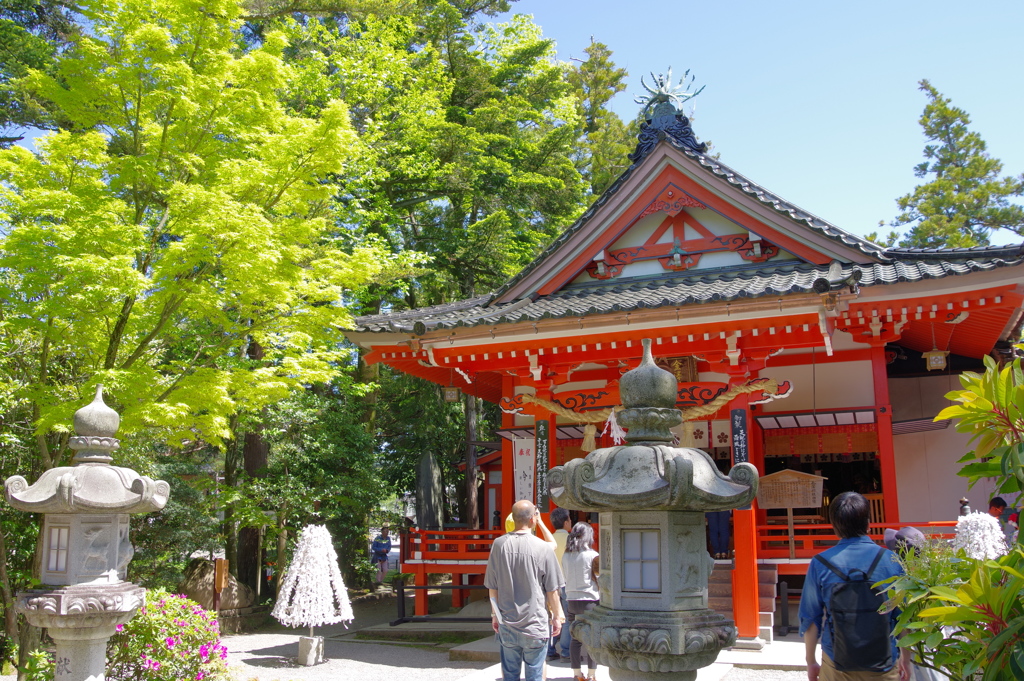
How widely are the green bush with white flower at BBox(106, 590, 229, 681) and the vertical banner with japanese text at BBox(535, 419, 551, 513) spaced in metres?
4.68

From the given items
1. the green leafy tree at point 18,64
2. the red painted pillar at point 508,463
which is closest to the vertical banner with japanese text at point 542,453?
the red painted pillar at point 508,463

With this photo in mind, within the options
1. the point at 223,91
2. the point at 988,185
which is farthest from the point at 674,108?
the point at 988,185

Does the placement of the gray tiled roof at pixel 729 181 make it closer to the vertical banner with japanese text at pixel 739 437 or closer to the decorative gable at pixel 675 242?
the decorative gable at pixel 675 242

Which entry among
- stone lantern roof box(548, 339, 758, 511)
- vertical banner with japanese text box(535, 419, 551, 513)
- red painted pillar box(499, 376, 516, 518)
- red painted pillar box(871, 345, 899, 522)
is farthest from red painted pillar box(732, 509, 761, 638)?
stone lantern roof box(548, 339, 758, 511)

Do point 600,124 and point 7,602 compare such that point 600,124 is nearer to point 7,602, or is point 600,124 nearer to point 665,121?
point 665,121

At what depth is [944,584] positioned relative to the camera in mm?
3211

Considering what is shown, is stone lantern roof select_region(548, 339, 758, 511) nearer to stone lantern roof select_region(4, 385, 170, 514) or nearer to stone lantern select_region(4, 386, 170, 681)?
stone lantern roof select_region(4, 385, 170, 514)

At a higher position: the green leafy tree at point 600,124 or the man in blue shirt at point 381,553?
the green leafy tree at point 600,124

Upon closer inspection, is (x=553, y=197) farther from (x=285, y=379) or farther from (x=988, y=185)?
(x=988, y=185)

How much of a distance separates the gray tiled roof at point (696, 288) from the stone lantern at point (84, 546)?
15.4 feet

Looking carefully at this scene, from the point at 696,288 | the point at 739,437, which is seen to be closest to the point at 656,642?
the point at 739,437

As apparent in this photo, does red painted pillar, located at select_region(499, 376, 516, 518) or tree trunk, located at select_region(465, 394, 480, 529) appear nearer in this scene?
red painted pillar, located at select_region(499, 376, 516, 518)

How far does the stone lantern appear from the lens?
5898 mm

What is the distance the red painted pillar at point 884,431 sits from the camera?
31.8 feet
